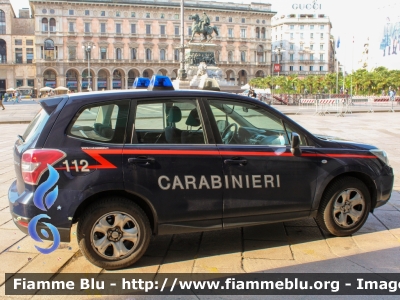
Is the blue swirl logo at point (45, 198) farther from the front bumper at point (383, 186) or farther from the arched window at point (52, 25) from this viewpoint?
the arched window at point (52, 25)

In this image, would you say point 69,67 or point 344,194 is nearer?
point 344,194

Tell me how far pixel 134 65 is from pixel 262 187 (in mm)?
89371

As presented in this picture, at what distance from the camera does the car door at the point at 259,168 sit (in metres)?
4.30

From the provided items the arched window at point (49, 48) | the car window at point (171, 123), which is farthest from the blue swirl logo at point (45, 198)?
the arched window at point (49, 48)

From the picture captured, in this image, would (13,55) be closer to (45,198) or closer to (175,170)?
(45,198)

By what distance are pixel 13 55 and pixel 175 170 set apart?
99.1m

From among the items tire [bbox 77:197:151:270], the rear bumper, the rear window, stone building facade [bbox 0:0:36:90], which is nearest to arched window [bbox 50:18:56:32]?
stone building facade [bbox 0:0:36:90]

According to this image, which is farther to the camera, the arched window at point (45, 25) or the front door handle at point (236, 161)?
the arched window at point (45, 25)

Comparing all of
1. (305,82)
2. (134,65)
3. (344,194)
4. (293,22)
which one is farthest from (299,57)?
(344,194)

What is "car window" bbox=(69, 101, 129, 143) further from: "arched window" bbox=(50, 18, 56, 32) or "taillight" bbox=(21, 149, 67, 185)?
"arched window" bbox=(50, 18, 56, 32)

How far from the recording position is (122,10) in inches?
3538

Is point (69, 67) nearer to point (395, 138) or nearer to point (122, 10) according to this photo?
point (122, 10)

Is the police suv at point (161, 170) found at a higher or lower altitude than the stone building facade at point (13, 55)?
lower

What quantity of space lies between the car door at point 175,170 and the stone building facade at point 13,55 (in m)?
93.5
